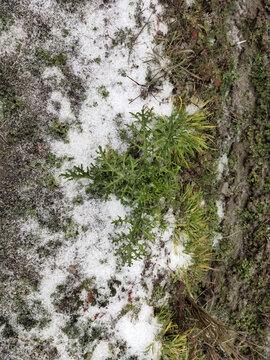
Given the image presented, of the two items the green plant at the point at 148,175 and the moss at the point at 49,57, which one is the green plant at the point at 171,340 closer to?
the green plant at the point at 148,175

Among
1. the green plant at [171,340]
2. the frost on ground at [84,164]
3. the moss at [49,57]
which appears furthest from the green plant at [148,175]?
the moss at [49,57]

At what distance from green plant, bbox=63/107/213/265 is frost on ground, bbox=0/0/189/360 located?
0.16m

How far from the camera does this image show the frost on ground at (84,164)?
9.87 feet

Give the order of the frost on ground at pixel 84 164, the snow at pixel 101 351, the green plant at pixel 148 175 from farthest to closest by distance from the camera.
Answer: the snow at pixel 101 351
the frost on ground at pixel 84 164
the green plant at pixel 148 175

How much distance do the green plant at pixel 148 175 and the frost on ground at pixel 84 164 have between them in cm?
16

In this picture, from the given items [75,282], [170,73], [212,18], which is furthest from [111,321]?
[212,18]

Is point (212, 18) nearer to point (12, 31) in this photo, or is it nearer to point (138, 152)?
point (138, 152)

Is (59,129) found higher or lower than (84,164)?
higher

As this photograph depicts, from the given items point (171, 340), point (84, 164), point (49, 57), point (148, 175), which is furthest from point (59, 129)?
point (171, 340)

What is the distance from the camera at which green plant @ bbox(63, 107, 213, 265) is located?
290cm

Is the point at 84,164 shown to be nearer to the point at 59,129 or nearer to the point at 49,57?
the point at 59,129

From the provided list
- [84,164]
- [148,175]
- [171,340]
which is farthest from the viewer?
[171,340]

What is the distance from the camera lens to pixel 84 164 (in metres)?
3.11

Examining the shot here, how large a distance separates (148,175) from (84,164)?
2.43ft
